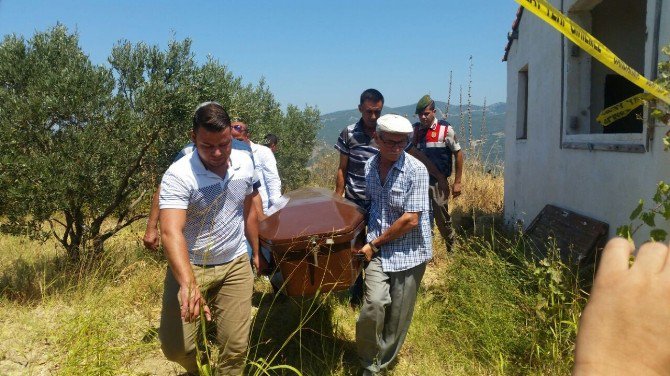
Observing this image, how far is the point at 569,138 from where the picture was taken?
5195 mm

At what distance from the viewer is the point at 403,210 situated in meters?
3.32

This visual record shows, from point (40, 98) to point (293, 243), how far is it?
3495 millimetres

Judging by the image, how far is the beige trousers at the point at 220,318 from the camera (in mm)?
2971

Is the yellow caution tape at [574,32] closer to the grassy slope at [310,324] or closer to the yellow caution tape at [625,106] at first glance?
the yellow caution tape at [625,106]

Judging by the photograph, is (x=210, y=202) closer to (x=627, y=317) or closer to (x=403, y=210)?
(x=403, y=210)

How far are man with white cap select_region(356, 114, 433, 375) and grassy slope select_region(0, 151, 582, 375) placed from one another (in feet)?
1.13

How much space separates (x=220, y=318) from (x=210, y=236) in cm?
59

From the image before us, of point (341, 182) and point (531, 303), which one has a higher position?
point (341, 182)

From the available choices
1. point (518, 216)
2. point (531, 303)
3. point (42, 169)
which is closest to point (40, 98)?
point (42, 169)

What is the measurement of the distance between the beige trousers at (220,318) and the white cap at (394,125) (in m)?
1.31

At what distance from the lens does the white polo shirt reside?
9.25ft

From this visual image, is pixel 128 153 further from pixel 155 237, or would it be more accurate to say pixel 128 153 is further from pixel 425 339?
pixel 425 339

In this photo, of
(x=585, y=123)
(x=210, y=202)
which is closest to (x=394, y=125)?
(x=210, y=202)

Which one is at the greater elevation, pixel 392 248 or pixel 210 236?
pixel 210 236
